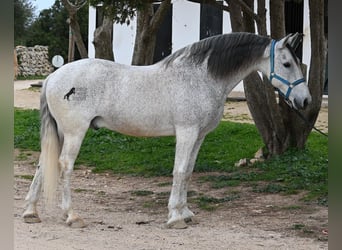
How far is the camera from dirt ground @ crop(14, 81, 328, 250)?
4.51 meters

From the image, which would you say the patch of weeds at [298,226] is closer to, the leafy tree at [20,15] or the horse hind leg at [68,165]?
the horse hind leg at [68,165]

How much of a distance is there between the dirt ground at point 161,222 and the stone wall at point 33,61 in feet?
71.7

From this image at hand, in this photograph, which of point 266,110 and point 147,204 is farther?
point 266,110

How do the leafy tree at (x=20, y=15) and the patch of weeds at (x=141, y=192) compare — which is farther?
the patch of weeds at (x=141, y=192)

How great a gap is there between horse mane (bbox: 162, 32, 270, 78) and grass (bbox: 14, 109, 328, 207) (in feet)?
6.26

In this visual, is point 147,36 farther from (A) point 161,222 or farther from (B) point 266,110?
(A) point 161,222

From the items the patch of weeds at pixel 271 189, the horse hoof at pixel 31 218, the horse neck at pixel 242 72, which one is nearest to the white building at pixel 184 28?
the patch of weeds at pixel 271 189

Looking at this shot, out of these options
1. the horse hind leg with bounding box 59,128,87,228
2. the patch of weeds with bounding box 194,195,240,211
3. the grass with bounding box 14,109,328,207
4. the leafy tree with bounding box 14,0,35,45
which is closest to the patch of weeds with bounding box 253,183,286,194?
the grass with bounding box 14,109,328,207

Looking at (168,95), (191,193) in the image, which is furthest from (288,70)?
(191,193)

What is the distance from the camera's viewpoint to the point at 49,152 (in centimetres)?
506

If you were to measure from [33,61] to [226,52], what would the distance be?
25.0m

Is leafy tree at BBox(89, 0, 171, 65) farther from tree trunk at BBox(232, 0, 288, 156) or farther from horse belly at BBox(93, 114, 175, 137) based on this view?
horse belly at BBox(93, 114, 175, 137)

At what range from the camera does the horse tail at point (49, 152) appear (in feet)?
16.4

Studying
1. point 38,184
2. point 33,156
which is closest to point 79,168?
point 33,156
